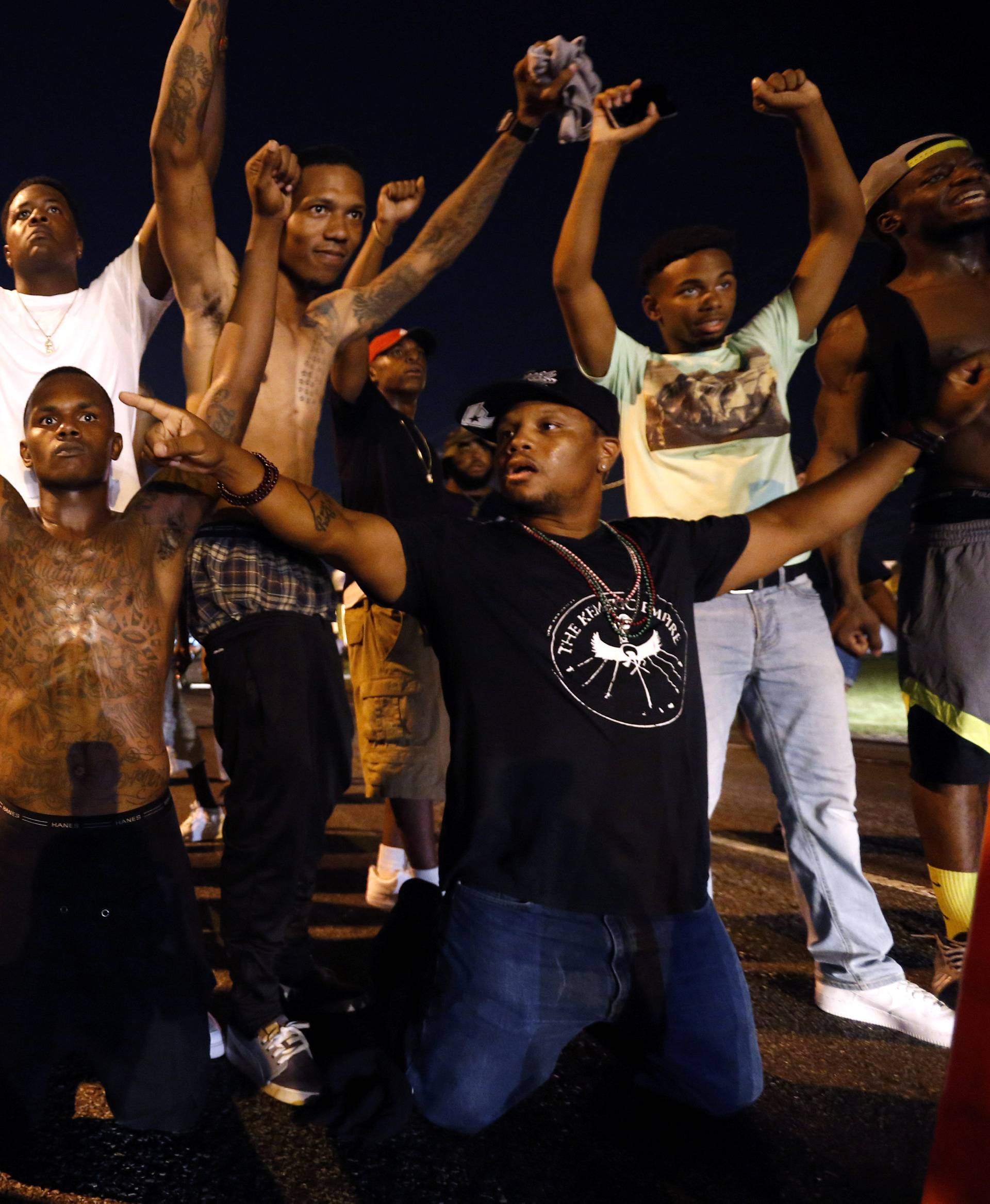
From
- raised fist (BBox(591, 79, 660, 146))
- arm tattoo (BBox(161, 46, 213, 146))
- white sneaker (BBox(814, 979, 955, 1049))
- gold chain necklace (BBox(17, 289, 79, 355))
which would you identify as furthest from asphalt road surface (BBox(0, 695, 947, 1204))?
raised fist (BBox(591, 79, 660, 146))

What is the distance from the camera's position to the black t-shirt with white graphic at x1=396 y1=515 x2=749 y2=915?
2.14m

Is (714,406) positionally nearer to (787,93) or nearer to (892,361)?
→ (892,361)

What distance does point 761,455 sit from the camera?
296 cm

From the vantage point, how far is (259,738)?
7.74 ft

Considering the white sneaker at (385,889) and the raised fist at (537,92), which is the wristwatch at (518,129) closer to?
the raised fist at (537,92)

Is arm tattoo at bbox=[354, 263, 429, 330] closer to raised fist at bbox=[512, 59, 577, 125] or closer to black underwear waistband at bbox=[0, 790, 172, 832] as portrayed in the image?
raised fist at bbox=[512, 59, 577, 125]

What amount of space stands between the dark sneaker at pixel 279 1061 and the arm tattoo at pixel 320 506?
1278 millimetres

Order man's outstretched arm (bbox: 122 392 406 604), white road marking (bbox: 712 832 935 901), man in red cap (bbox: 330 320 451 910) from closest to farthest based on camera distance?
man's outstretched arm (bbox: 122 392 406 604)
man in red cap (bbox: 330 320 451 910)
white road marking (bbox: 712 832 935 901)

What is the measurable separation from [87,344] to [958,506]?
285 centimetres

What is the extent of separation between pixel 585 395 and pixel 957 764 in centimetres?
161

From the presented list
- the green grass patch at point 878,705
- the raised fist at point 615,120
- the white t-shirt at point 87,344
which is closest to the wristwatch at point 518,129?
the raised fist at point 615,120

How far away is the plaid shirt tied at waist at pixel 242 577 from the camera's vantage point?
8.01 ft

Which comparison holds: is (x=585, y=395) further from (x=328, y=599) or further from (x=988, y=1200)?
(x=988, y=1200)

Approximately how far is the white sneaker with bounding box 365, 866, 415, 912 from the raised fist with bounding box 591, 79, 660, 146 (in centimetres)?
292
